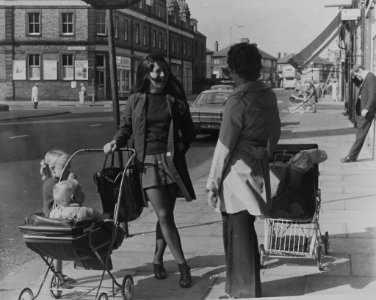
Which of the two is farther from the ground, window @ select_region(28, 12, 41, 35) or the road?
window @ select_region(28, 12, 41, 35)

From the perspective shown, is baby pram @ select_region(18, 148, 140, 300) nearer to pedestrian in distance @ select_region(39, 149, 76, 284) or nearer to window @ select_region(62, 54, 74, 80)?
pedestrian in distance @ select_region(39, 149, 76, 284)

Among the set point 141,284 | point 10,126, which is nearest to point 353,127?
point 10,126

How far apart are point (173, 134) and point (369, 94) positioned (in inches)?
266

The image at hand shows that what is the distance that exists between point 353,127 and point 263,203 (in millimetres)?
16415

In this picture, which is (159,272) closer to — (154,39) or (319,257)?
(319,257)

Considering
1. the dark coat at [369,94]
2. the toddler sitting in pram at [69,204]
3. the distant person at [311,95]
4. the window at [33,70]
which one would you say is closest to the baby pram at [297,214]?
the toddler sitting in pram at [69,204]

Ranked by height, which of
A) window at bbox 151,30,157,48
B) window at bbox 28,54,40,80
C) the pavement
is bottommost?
the pavement

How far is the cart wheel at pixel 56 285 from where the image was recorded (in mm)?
4243

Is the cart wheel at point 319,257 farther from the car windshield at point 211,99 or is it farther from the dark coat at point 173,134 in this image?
the car windshield at point 211,99

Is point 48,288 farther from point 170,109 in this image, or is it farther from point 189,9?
point 189,9

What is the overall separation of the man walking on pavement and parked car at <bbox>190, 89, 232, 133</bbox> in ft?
17.0

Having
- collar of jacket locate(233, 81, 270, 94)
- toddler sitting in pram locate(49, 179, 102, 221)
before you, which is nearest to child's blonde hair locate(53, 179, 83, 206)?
toddler sitting in pram locate(49, 179, 102, 221)

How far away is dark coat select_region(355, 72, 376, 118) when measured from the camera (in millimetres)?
10406

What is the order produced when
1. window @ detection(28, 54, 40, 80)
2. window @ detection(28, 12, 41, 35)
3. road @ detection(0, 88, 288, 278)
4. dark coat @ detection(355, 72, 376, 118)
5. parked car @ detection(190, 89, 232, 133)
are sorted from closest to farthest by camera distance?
1. road @ detection(0, 88, 288, 278)
2. dark coat @ detection(355, 72, 376, 118)
3. window @ detection(28, 12, 41, 35)
4. parked car @ detection(190, 89, 232, 133)
5. window @ detection(28, 54, 40, 80)
